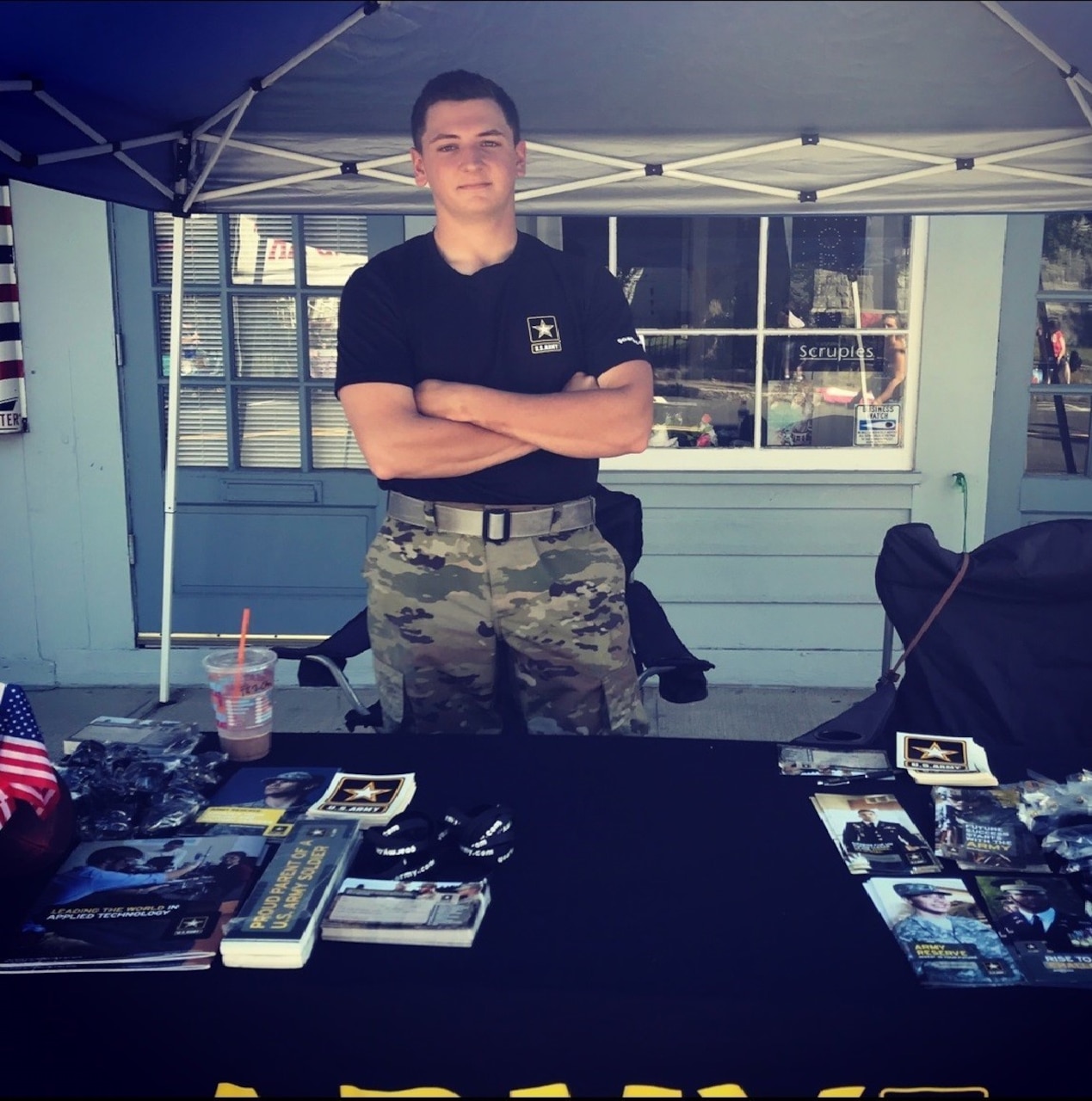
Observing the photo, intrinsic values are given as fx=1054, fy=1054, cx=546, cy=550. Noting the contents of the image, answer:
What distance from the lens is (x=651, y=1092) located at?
107cm

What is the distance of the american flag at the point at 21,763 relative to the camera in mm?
1296

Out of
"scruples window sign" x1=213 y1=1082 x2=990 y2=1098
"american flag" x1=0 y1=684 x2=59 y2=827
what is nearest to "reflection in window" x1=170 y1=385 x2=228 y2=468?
"american flag" x1=0 y1=684 x2=59 y2=827

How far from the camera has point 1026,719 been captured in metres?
2.31

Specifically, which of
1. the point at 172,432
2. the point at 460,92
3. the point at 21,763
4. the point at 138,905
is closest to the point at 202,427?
the point at 172,432

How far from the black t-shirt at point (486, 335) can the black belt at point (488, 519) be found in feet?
0.07

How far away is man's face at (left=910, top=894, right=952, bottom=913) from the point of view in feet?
4.05

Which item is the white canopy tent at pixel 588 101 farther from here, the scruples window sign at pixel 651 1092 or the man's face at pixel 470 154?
the scruples window sign at pixel 651 1092

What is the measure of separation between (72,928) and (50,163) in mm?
1911

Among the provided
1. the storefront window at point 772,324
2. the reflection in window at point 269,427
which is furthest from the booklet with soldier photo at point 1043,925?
the reflection in window at point 269,427

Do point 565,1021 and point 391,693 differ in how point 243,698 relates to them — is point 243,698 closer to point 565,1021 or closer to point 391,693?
point 391,693

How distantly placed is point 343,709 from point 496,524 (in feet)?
7.52

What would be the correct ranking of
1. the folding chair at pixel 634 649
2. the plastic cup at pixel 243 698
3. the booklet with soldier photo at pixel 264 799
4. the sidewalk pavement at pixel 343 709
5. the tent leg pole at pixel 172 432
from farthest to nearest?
the sidewalk pavement at pixel 343 709 < the tent leg pole at pixel 172 432 < the folding chair at pixel 634 649 < the plastic cup at pixel 243 698 < the booklet with soldier photo at pixel 264 799

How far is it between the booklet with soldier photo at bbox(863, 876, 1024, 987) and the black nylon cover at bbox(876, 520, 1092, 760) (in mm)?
1098

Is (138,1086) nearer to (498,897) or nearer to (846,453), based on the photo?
(498,897)
